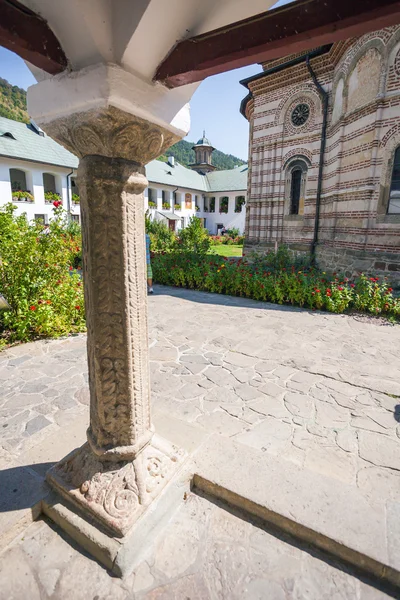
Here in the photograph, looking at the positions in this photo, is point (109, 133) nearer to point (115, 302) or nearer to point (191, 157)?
point (115, 302)

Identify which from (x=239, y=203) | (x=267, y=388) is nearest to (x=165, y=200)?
(x=239, y=203)

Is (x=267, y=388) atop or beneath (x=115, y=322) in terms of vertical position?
beneath

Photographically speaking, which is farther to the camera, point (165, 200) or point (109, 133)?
point (165, 200)

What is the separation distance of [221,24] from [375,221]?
26.0ft

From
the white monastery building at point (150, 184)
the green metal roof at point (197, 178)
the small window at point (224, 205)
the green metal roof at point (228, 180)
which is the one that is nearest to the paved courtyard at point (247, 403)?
the white monastery building at point (150, 184)

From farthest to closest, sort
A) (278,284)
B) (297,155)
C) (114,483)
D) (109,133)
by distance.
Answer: (297,155) < (278,284) < (114,483) < (109,133)

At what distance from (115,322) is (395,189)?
28.0 ft

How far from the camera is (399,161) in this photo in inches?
303

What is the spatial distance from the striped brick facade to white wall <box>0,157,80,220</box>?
47.8ft

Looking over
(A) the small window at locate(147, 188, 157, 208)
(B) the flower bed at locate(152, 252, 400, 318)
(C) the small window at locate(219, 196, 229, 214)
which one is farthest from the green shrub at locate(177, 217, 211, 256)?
(C) the small window at locate(219, 196, 229, 214)

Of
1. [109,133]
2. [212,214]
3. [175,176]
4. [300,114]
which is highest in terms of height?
[175,176]

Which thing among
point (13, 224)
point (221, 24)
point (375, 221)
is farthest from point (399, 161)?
point (13, 224)

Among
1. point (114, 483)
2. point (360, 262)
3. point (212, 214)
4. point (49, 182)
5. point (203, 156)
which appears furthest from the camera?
point (203, 156)

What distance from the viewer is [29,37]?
131 centimetres
